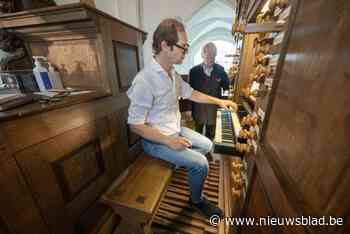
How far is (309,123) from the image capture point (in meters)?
0.34

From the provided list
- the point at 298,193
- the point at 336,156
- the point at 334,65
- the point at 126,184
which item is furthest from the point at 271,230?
the point at 126,184

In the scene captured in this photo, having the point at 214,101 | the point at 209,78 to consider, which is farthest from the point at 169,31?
the point at 209,78

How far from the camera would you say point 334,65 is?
0.28 meters

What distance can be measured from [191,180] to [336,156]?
0.93 metres

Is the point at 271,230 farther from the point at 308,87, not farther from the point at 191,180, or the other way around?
the point at 191,180

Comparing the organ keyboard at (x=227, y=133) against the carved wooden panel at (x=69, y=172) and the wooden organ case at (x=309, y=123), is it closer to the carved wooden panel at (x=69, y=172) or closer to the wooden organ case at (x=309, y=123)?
the wooden organ case at (x=309, y=123)

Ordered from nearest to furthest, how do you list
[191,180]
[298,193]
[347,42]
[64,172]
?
[347,42] → [298,193] → [64,172] → [191,180]

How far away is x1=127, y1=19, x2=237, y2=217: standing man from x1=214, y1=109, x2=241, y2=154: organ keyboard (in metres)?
0.16

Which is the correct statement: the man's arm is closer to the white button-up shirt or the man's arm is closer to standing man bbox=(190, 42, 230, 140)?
the white button-up shirt

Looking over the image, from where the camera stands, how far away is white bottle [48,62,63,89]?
1.06 metres

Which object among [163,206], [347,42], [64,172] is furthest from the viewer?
[163,206]

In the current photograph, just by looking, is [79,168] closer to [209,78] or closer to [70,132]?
[70,132]

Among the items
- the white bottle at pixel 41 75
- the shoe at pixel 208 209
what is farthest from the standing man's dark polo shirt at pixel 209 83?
the white bottle at pixel 41 75

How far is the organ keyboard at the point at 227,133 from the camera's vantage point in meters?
0.99
